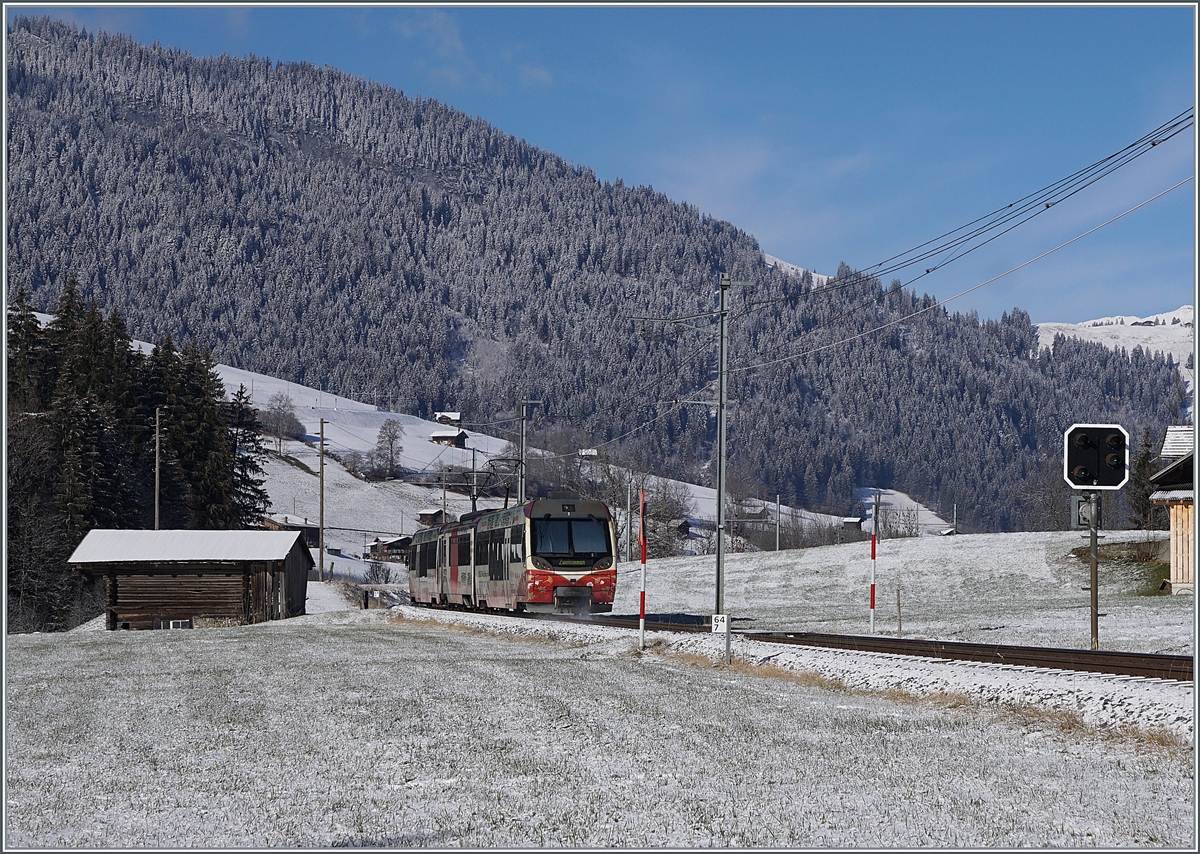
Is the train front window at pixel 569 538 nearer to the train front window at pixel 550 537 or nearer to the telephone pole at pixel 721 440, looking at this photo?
the train front window at pixel 550 537

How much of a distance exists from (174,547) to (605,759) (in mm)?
44426

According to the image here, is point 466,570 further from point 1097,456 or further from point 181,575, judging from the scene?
point 1097,456

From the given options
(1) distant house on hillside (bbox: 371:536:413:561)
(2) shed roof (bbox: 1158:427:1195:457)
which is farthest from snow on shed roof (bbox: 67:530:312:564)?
(1) distant house on hillside (bbox: 371:536:413:561)

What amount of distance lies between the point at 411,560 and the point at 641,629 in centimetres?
3595

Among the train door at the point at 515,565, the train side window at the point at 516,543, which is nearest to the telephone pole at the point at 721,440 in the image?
the train door at the point at 515,565

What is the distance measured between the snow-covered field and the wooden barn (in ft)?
Result: 105

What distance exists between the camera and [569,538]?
3491 cm

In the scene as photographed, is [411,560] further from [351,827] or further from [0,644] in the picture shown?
[351,827]

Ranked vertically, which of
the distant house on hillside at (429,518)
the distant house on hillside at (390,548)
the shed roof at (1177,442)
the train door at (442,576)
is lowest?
the distant house on hillside at (390,548)

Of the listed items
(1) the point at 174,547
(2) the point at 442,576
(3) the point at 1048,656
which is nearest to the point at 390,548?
(1) the point at 174,547

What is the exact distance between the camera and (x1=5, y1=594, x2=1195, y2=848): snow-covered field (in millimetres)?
7754

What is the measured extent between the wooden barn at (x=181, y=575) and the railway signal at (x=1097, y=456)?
40.0 metres

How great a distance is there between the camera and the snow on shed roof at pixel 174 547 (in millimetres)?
48700

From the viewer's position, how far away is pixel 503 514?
122ft
